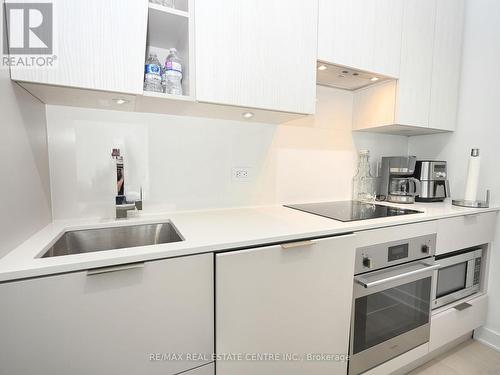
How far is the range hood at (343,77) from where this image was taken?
52.7 inches

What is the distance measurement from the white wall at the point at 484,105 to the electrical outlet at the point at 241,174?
1569mm

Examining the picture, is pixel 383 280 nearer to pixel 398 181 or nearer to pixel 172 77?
pixel 398 181

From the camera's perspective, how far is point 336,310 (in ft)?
3.39

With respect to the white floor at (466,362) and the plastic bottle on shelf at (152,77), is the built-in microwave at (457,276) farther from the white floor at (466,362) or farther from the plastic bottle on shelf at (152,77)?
the plastic bottle on shelf at (152,77)

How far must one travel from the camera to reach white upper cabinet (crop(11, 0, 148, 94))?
Answer: 769 millimetres

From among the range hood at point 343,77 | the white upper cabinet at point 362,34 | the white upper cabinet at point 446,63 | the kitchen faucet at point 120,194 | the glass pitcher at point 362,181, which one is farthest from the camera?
the glass pitcher at point 362,181

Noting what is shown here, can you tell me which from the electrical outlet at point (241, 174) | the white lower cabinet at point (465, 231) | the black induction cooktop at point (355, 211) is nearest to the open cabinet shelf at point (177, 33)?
the electrical outlet at point (241, 174)

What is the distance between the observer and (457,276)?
5.08 feet

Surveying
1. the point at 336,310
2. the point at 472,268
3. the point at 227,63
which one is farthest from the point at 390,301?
the point at 227,63

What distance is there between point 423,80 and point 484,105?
49 centimetres

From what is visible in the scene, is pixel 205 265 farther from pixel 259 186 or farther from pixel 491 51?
pixel 491 51

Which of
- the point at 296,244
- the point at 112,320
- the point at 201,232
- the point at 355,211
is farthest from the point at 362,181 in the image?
the point at 112,320

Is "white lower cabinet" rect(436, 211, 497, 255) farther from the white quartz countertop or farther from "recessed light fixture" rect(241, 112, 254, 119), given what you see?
"recessed light fixture" rect(241, 112, 254, 119)

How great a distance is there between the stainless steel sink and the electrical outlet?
47cm
